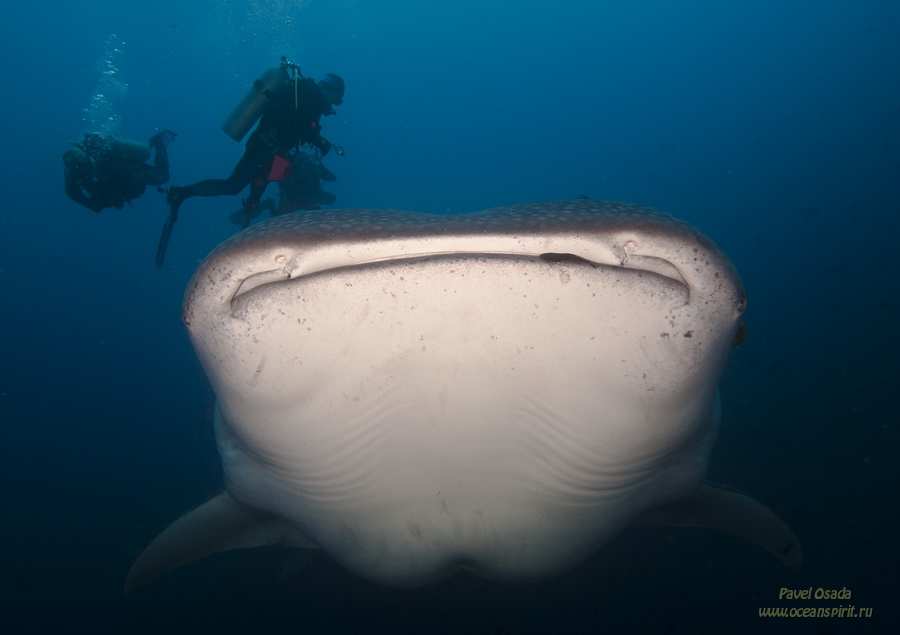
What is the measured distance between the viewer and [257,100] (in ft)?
25.3

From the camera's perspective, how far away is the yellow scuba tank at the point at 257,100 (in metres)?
7.45

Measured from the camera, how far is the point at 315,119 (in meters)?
7.77

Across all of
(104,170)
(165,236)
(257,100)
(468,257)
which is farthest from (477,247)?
(104,170)

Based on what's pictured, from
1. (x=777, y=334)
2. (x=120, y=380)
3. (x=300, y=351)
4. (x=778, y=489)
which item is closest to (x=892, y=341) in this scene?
(x=777, y=334)

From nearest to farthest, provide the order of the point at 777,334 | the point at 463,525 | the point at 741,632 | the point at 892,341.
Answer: the point at 463,525 < the point at 741,632 < the point at 892,341 < the point at 777,334

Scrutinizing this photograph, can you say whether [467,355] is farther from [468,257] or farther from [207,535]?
[207,535]

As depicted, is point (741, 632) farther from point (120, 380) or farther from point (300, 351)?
point (120, 380)

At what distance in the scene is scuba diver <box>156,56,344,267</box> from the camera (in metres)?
7.46

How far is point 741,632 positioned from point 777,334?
15.9 meters

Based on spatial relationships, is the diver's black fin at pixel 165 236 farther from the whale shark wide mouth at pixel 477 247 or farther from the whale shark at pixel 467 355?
the whale shark wide mouth at pixel 477 247

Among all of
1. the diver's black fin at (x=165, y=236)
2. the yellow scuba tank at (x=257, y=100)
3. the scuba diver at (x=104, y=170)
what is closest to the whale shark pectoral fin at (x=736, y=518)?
the yellow scuba tank at (x=257, y=100)

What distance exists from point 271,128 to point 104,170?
410 cm

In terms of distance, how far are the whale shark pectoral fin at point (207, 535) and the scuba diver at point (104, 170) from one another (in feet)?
28.3

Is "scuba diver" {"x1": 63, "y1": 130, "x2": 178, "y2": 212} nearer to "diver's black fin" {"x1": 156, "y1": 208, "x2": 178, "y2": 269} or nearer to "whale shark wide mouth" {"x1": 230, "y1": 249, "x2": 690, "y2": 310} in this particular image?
"diver's black fin" {"x1": 156, "y1": 208, "x2": 178, "y2": 269}
